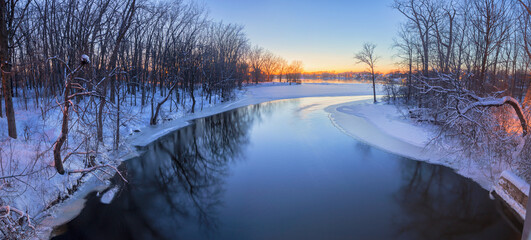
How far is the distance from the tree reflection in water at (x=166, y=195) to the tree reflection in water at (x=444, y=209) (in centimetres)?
567

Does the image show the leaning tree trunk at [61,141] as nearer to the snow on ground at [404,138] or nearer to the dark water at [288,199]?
the dark water at [288,199]

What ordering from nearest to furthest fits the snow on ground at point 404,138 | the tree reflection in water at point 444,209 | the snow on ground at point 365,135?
the tree reflection in water at point 444,209
the snow on ground at point 365,135
the snow on ground at point 404,138

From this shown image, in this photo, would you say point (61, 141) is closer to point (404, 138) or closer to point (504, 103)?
point (504, 103)

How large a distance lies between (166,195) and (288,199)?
414 cm

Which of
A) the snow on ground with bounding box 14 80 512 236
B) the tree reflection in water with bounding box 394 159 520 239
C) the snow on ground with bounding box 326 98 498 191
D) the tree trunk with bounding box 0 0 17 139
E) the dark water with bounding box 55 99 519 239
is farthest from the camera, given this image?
the snow on ground with bounding box 326 98 498 191

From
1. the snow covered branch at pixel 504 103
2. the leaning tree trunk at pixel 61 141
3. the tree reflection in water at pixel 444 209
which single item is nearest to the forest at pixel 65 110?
the leaning tree trunk at pixel 61 141

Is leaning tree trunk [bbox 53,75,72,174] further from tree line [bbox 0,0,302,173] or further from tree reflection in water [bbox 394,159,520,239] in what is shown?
tree reflection in water [bbox 394,159,520,239]

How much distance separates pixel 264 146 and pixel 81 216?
9.53m

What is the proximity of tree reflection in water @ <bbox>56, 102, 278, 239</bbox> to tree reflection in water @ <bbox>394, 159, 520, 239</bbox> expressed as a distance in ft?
18.6

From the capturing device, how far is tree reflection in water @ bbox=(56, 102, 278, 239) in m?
6.87

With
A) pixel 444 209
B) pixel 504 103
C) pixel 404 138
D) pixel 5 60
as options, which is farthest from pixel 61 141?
pixel 404 138

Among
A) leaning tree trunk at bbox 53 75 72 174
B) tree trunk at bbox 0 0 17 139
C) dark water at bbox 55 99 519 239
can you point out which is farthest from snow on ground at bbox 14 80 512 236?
tree trunk at bbox 0 0 17 139

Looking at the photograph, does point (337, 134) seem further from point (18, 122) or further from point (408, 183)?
point (18, 122)

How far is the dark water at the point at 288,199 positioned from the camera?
6.84 meters
